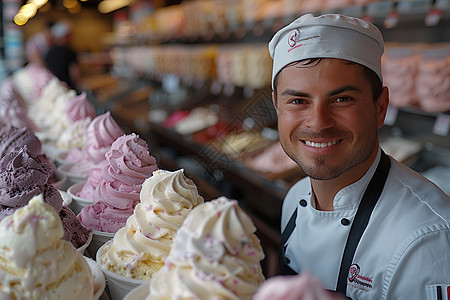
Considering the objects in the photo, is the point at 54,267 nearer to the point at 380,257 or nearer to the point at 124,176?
the point at 124,176

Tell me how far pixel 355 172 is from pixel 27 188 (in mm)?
1139

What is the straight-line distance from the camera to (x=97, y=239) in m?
1.50

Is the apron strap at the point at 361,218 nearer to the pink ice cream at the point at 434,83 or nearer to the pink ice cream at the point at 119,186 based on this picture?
the pink ice cream at the point at 119,186

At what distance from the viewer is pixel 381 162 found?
5.22ft

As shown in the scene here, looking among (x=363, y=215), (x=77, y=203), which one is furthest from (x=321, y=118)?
(x=77, y=203)

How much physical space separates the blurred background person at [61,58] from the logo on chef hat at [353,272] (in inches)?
263

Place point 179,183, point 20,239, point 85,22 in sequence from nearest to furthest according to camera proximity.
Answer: point 20,239 < point 179,183 < point 85,22

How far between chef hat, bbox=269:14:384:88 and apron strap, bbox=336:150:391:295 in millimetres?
376

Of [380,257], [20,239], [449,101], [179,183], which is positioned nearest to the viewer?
[20,239]

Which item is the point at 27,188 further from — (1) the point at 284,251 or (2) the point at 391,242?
(2) the point at 391,242

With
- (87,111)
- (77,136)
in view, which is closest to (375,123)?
(77,136)

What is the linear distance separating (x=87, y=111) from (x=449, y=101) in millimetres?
2455

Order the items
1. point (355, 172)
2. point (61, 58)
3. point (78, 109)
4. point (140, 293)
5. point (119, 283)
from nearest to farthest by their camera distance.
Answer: point (140, 293) → point (119, 283) → point (355, 172) → point (78, 109) → point (61, 58)

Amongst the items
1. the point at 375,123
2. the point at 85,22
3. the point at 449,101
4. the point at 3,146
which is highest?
the point at 375,123
